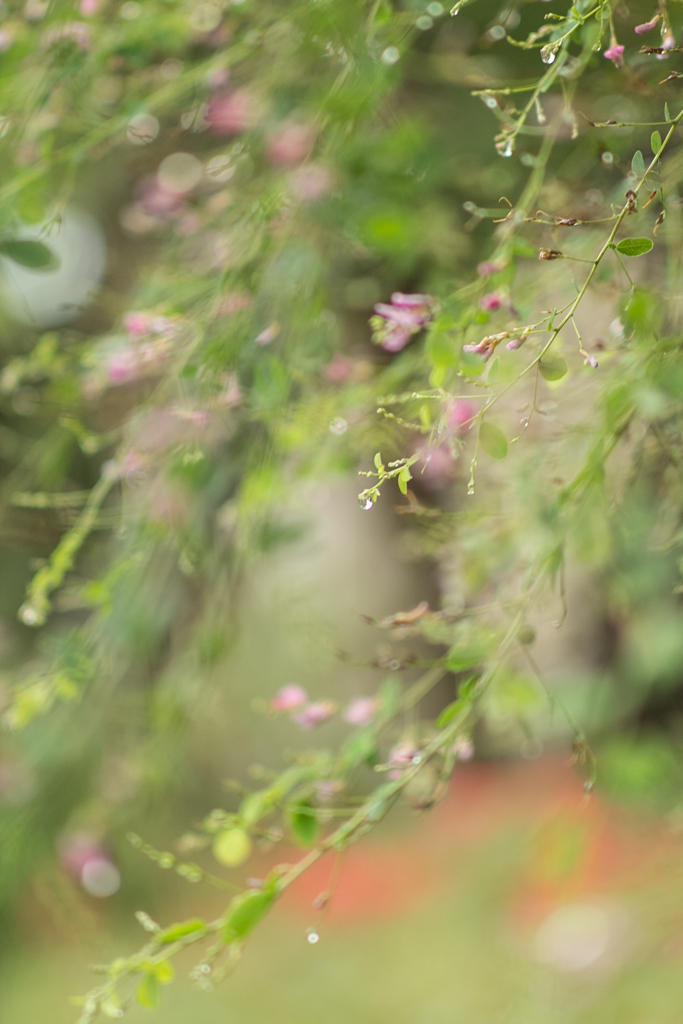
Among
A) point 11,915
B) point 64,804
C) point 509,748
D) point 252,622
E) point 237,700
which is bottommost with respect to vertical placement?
point 509,748

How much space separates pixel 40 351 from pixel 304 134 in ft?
1.08

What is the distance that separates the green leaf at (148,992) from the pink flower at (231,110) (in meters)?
0.71

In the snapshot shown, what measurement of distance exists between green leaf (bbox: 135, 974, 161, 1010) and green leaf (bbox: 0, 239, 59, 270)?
53 centimetres

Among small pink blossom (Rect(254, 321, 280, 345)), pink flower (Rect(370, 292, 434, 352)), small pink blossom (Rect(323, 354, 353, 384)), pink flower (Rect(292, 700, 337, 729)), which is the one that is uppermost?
pink flower (Rect(370, 292, 434, 352))

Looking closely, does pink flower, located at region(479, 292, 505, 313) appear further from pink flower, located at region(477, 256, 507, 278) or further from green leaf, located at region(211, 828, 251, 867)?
green leaf, located at region(211, 828, 251, 867)

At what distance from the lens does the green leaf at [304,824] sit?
49cm

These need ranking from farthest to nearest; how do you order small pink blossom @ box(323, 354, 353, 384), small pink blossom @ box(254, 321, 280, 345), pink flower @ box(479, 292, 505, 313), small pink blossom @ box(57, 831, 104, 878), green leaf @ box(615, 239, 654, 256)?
1. small pink blossom @ box(57, 831, 104, 878)
2. small pink blossom @ box(323, 354, 353, 384)
3. small pink blossom @ box(254, 321, 280, 345)
4. pink flower @ box(479, 292, 505, 313)
5. green leaf @ box(615, 239, 654, 256)

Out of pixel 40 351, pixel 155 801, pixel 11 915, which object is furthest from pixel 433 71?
pixel 11 915

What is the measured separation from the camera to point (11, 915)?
157cm

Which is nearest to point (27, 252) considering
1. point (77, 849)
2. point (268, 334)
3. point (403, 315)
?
point (268, 334)

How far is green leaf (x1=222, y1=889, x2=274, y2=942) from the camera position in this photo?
41cm

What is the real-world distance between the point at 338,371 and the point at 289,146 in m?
0.28

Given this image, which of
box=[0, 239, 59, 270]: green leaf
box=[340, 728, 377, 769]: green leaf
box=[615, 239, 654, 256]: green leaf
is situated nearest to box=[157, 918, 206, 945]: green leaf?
box=[340, 728, 377, 769]: green leaf

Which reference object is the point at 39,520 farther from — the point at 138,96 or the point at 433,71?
the point at 433,71
